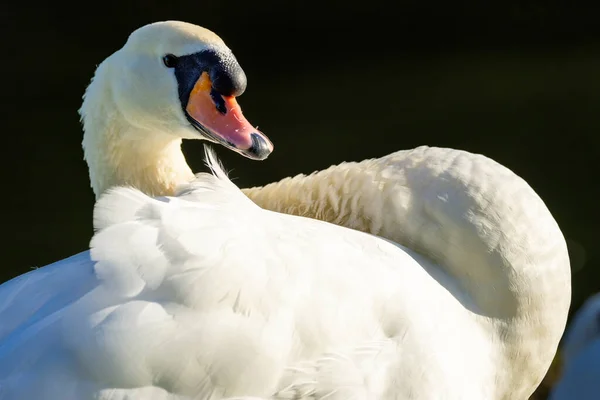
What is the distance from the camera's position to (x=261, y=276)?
2.19 meters

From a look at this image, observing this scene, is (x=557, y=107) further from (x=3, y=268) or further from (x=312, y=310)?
(x=312, y=310)

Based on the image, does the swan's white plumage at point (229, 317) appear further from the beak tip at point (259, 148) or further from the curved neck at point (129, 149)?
the curved neck at point (129, 149)

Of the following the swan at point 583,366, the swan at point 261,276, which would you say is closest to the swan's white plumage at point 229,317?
the swan at point 261,276

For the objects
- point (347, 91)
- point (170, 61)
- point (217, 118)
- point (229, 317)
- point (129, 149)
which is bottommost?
point (347, 91)

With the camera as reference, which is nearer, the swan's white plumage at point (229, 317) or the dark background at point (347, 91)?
the swan's white plumage at point (229, 317)

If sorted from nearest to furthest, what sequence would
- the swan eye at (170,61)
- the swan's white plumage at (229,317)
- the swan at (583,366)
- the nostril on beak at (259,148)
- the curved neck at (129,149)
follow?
the swan's white plumage at (229,317) → the nostril on beak at (259,148) → the swan eye at (170,61) → the curved neck at (129,149) → the swan at (583,366)

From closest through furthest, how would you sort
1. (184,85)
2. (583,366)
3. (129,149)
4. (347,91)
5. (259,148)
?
1. (259,148)
2. (184,85)
3. (129,149)
4. (583,366)
5. (347,91)

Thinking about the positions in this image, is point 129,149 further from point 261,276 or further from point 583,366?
point 583,366

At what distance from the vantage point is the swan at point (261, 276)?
2074 millimetres

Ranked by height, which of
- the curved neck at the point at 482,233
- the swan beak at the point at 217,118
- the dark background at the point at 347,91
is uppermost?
the swan beak at the point at 217,118

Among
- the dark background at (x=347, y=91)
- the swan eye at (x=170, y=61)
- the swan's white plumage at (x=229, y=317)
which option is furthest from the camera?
the dark background at (x=347, y=91)

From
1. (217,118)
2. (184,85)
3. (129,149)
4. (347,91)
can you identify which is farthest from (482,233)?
(347,91)

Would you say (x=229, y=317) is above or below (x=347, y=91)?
above

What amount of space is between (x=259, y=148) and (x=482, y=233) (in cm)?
61
